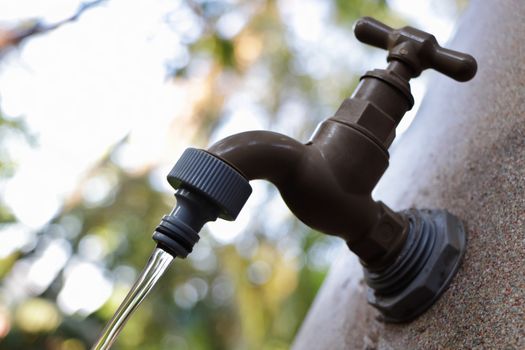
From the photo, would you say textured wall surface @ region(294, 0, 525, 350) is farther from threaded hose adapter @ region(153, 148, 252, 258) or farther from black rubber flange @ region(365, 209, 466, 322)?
threaded hose adapter @ region(153, 148, 252, 258)

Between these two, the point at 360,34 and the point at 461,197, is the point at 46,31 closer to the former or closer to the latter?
the point at 360,34

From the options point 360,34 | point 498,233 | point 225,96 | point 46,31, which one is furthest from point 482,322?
point 225,96

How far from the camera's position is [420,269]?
72 cm

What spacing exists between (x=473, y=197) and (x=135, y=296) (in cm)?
44

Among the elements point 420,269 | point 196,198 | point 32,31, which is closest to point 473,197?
point 420,269

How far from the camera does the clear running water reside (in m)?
0.59

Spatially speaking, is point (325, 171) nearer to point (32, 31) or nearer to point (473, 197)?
point (473, 197)

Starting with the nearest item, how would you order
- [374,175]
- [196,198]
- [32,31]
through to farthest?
[196,198], [374,175], [32,31]

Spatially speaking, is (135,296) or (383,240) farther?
(383,240)

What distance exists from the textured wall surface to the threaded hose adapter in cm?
28

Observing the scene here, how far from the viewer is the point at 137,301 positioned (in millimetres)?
590

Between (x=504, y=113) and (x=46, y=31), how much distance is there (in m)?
1.38

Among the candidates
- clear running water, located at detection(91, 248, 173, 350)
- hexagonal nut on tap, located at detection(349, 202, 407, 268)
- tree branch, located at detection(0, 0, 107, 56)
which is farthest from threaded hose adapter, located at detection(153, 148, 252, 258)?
tree branch, located at detection(0, 0, 107, 56)

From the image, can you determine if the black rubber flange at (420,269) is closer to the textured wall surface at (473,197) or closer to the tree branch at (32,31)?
the textured wall surface at (473,197)
